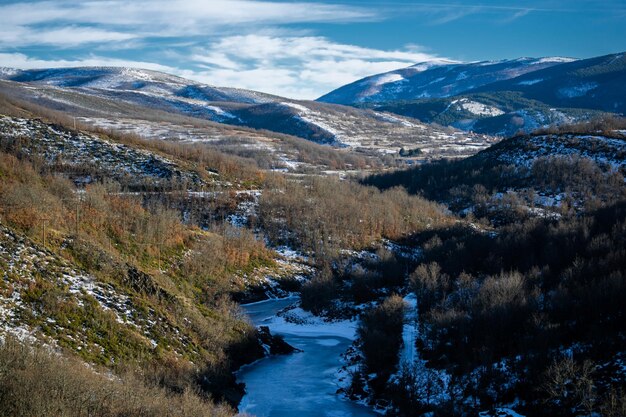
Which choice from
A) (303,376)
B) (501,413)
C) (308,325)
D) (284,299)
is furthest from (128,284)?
(284,299)

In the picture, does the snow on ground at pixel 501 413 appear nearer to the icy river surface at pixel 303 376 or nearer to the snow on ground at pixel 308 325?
the icy river surface at pixel 303 376

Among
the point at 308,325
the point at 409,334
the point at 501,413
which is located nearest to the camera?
the point at 501,413

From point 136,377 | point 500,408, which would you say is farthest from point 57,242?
point 500,408

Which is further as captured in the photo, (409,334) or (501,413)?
(409,334)

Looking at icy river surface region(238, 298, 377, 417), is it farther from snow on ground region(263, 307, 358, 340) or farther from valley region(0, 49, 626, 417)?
valley region(0, 49, 626, 417)

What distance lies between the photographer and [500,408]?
2745cm

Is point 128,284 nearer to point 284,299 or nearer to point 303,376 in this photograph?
point 303,376

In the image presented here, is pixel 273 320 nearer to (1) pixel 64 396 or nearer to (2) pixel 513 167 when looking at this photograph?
(1) pixel 64 396

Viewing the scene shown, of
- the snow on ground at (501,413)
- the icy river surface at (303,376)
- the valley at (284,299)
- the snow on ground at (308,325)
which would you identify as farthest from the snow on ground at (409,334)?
the snow on ground at (501,413)

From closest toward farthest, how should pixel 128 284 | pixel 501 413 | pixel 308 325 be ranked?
pixel 501 413 < pixel 128 284 < pixel 308 325

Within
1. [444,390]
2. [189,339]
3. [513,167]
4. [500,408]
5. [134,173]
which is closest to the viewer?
[500,408]

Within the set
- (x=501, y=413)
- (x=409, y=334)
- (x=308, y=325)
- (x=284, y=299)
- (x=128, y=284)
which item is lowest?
(x=284, y=299)

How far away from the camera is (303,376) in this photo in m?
37.5

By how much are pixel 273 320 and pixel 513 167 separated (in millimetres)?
68884
